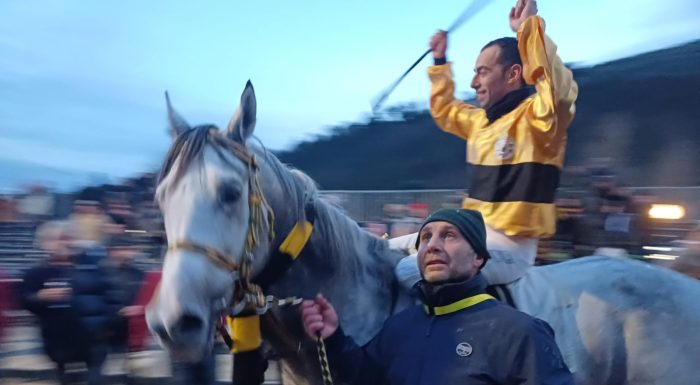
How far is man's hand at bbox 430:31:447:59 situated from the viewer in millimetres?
3668

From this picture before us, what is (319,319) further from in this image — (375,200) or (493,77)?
(375,200)

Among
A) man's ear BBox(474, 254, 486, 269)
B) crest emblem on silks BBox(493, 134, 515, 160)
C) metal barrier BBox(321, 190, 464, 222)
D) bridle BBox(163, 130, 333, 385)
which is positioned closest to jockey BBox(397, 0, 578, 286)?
crest emblem on silks BBox(493, 134, 515, 160)

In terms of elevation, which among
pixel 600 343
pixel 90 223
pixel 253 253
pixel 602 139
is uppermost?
pixel 602 139

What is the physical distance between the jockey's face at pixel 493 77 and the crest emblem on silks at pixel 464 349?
62.2 inches

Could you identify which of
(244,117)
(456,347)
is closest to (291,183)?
(244,117)

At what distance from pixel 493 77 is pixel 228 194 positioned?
152cm

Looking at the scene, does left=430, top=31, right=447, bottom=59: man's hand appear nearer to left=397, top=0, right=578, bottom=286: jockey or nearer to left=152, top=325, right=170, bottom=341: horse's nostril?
left=397, top=0, right=578, bottom=286: jockey

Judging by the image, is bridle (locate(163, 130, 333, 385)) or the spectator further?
the spectator

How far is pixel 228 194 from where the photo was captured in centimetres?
244

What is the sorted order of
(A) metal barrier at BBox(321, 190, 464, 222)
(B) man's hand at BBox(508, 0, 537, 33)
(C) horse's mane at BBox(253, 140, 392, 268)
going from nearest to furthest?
1. (C) horse's mane at BBox(253, 140, 392, 268)
2. (B) man's hand at BBox(508, 0, 537, 33)
3. (A) metal barrier at BBox(321, 190, 464, 222)

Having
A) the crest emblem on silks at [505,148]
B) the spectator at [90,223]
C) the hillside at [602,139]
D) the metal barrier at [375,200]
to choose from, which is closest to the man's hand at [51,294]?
the spectator at [90,223]

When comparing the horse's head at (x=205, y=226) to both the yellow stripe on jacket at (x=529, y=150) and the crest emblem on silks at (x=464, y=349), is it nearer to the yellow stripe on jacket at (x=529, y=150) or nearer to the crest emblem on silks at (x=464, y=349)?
the crest emblem on silks at (x=464, y=349)

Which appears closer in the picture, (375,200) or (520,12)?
(520,12)

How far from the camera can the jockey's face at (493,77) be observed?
3.35 m
